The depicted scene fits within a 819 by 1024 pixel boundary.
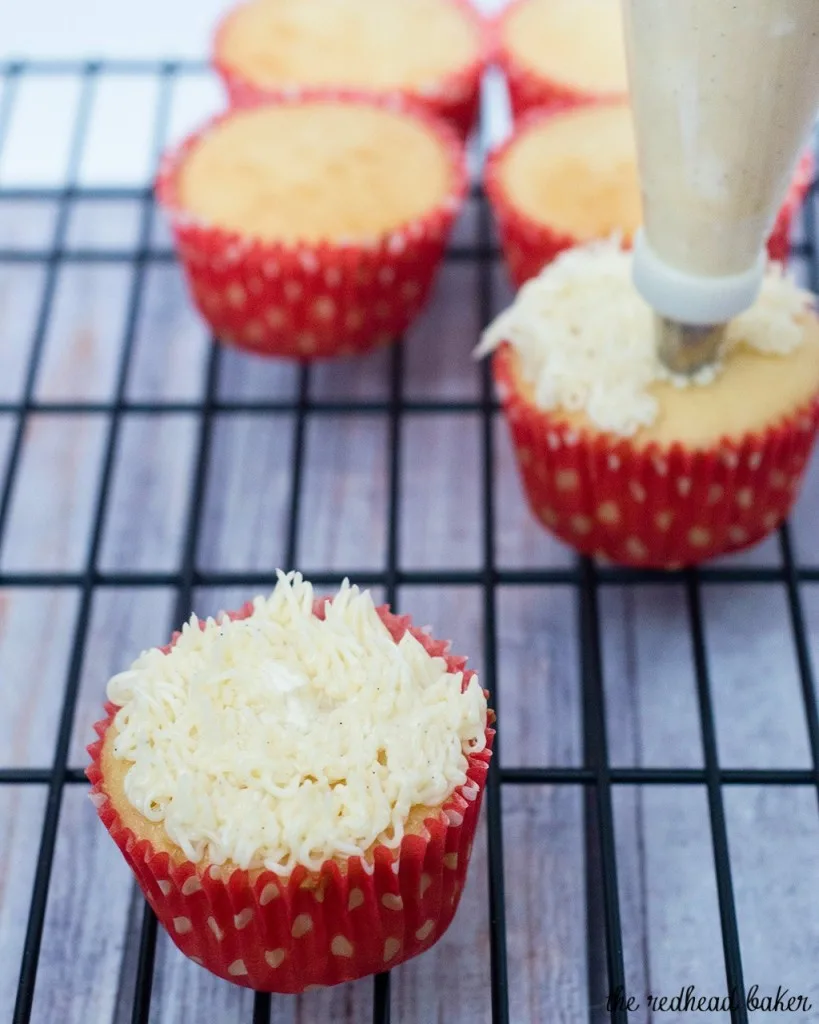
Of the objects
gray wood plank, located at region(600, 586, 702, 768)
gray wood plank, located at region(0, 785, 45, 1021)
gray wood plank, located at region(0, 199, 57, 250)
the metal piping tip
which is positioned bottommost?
gray wood plank, located at region(0, 785, 45, 1021)

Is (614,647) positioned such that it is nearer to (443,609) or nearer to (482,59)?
(443,609)

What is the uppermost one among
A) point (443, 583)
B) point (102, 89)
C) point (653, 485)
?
point (653, 485)

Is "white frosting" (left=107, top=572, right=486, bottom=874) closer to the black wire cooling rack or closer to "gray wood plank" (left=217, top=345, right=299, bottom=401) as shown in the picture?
the black wire cooling rack

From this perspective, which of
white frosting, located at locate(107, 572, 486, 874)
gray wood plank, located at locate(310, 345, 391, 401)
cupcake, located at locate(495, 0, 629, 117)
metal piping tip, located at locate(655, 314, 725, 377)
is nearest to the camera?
white frosting, located at locate(107, 572, 486, 874)

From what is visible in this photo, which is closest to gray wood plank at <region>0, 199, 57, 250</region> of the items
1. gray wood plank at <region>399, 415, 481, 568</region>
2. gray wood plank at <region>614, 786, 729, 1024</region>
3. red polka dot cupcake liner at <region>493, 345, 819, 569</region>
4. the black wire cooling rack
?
the black wire cooling rack

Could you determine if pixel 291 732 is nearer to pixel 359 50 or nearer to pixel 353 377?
pixel 353 377

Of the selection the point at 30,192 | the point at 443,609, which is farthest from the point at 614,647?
the point at 30,192

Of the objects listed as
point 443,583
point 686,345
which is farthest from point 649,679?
point 686,345
